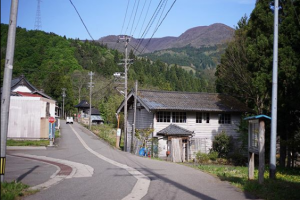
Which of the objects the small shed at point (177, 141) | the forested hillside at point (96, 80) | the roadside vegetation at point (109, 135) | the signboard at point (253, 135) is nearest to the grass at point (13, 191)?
the signboard at point (253, 135)

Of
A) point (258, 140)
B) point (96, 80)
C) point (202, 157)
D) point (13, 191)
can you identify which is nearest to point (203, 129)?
point (202, 157)

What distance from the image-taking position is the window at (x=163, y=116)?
29.7m

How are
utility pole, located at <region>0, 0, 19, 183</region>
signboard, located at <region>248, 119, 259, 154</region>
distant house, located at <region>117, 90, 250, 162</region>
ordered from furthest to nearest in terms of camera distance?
distant house, located at <region>117, 90, 250, 162</region>
signboard, located at <region>248, 119, 259, 154</region>
utility pole, located at <region>0, 0, 19, 183</region>

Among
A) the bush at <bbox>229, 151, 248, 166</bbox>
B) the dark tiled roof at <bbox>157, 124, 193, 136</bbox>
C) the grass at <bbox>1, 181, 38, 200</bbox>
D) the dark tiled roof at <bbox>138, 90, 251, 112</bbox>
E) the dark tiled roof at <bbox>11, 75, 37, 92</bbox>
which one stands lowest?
the bush at <bbox>229, 151, 248, 166</bbox>

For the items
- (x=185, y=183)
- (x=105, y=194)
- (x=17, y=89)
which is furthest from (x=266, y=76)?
(x=17, y=89)

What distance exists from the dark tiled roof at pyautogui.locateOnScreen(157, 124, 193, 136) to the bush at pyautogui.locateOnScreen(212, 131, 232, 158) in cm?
308

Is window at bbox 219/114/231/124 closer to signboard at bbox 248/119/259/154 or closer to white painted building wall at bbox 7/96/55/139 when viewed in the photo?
white painted building wall at bbox 7/96/55/139

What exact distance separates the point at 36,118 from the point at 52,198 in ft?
80.4

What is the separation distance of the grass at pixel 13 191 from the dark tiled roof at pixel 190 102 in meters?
19.5

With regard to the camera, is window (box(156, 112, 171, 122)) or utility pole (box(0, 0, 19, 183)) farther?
window (box(156, 112, 171, 122))

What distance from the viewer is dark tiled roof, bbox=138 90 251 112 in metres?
29.9

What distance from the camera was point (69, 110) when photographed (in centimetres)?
9800

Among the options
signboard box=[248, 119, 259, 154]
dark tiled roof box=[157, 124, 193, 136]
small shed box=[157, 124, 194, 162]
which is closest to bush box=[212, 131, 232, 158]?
small shed box=[157, 124, 194, 162]

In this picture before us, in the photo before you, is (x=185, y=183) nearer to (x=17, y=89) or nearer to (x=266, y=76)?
(x=266, y=76)
